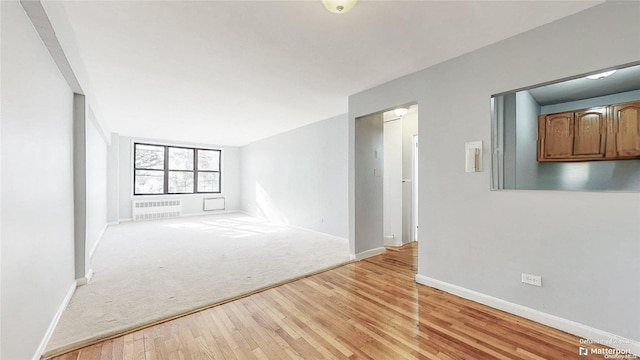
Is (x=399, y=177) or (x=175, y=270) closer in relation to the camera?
(x=175, y=270)

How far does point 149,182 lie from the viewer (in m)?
7.51

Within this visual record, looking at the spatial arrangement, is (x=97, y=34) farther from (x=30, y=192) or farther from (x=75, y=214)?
(x=75, y=214)

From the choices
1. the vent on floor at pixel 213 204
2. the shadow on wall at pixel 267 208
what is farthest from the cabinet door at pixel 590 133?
the vent on floor at pixel 213 204

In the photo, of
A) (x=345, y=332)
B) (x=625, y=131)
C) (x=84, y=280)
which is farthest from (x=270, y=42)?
(x=84, y=280)

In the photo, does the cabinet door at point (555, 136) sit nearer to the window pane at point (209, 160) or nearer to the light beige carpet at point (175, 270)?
the light beige carpet at point (175, 270)

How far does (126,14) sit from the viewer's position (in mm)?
1880

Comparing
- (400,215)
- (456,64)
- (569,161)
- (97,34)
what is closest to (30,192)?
(97,34)

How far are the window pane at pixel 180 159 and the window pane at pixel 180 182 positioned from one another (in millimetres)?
188

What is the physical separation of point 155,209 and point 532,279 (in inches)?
344

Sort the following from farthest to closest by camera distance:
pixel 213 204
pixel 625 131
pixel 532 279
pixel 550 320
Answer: pixel 213 204 < pixel 532 279 < pixel 550 320 < pixel 625 131

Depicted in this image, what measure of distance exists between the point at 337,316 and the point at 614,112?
9.40 feet

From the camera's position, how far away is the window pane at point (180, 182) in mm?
7864

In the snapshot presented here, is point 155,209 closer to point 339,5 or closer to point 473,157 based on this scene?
point 339,5

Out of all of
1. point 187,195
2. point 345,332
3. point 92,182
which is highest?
point 92,182
